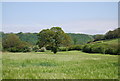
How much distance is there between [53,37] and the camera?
4388 centimetres

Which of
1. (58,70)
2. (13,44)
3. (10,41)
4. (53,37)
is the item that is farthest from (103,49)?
(58,70)

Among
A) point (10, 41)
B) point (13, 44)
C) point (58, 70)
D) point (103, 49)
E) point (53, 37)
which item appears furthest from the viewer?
point (13, 44)

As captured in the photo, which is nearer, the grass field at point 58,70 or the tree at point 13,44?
the grass field at point 58,70

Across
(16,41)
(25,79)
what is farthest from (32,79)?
(16,41)

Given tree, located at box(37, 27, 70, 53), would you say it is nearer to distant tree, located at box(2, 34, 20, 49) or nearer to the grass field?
distant tree, located at box(2, 34, 20, 49)

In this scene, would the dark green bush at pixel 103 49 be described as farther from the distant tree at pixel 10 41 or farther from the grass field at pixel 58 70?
the grass field at pixel 58 70

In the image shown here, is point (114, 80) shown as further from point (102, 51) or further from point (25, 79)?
point (102, 51)

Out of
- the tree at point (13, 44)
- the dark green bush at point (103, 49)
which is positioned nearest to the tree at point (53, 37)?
the dark green bush at point (103, 49)

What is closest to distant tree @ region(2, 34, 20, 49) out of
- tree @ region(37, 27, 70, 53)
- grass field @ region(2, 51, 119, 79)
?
tree @ region(37, 27, 70, 53)

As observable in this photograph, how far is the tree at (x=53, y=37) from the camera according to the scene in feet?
142

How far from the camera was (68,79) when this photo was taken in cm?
438

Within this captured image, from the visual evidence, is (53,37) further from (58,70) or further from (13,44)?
(58,70)

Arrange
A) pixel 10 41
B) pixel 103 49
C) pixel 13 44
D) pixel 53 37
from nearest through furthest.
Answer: pixel 53 37 → pixel 103 49 → pixel 10 41 → pixel 13 44

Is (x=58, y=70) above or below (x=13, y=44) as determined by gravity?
below
